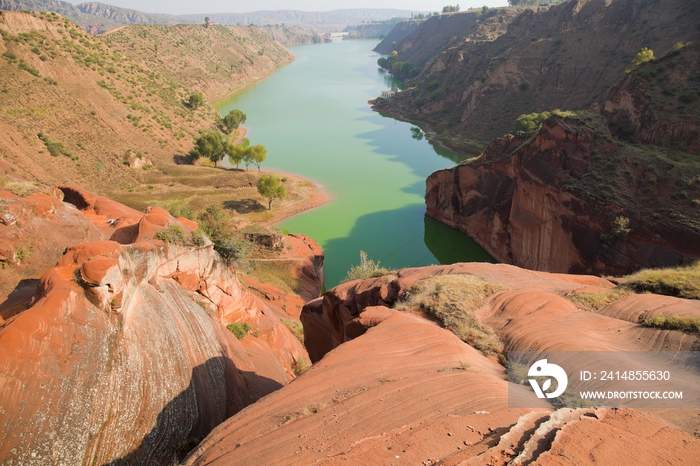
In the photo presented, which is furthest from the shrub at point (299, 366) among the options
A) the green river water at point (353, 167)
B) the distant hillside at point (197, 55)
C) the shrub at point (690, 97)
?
the distant hillside at point (197, 55)

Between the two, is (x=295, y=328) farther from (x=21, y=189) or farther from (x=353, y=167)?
(x=353, y=167)

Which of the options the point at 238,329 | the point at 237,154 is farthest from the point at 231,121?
the point at 238,329

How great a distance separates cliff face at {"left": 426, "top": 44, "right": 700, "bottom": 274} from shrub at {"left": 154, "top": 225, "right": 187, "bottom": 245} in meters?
22.8

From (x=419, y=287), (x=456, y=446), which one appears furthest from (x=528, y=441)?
(x=419, y=287)

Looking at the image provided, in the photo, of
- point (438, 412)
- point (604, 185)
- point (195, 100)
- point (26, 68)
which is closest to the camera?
point (438, 412)

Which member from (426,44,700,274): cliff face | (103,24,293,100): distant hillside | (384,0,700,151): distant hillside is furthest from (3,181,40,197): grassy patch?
(103,24,293,100): distant hillside

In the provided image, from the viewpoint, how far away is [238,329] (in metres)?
16.6

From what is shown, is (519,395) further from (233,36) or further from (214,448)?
(233,36)

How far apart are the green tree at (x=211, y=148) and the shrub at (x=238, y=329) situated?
4006 cm

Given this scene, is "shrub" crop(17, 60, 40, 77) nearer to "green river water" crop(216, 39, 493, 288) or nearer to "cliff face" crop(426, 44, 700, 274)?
"green river water" crop(216, 39, 493, 288)

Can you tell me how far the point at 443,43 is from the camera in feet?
410

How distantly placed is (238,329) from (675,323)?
47.0 feet

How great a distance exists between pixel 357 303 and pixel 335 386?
23.8ft

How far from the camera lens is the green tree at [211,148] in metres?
53.7
